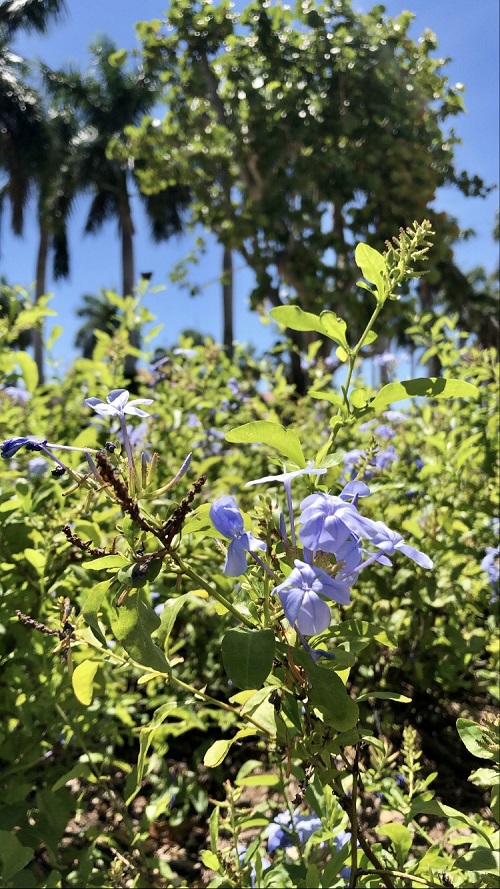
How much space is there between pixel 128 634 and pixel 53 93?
25.7 m

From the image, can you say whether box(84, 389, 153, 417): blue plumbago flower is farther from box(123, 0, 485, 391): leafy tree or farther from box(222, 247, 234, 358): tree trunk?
box(222, 247, 234, 358): tree trunk

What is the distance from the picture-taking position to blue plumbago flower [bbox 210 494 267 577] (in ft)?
2.06

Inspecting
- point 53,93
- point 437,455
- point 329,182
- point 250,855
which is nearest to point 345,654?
point 250,855

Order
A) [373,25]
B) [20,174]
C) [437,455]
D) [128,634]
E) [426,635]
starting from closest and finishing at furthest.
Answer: [128,634] → [426,635] → [437,455] → [373,25] → [20,174]

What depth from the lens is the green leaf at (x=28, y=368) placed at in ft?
5.81

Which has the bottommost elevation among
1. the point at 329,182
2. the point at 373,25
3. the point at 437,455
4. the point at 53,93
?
the point at 437,455

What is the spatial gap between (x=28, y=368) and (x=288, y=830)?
1362mm

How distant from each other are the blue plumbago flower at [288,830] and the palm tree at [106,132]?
19.9 metres

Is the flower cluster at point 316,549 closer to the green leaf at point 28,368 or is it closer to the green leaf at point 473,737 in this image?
the green leaf at point 473,737

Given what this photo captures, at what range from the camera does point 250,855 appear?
100 centimetres

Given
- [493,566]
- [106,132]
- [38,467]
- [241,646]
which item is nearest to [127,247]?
[106,132]

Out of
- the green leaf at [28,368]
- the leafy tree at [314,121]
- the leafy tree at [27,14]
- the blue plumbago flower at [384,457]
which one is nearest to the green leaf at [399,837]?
the blue plumbago flower at [384,457]

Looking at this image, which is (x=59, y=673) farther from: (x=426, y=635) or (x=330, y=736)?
(x=426, y=635)

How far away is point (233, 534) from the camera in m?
0.65
